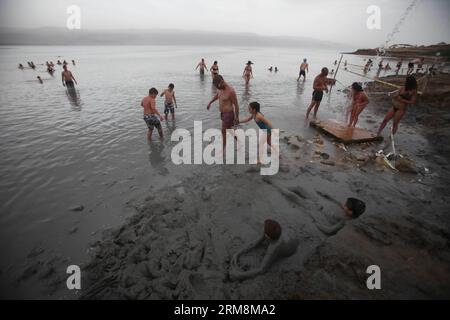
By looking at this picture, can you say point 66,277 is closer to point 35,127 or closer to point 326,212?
point 326,212

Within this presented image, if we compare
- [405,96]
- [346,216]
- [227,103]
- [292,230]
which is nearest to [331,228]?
[346,216]

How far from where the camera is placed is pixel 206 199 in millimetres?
5152

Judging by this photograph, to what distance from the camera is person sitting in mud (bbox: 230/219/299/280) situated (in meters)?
3.38

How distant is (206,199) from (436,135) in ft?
31.5

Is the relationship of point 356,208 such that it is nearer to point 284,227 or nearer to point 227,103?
point 284,227

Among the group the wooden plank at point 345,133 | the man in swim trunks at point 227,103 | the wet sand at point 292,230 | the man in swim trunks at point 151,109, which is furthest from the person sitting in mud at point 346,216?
the man in swim trunks at point 151,109

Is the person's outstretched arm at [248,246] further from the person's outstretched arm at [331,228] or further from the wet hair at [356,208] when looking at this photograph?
the wet hair at [356,208]

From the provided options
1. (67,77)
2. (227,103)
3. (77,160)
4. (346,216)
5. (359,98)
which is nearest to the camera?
(346,216)

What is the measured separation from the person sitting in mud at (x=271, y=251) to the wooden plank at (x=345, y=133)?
211 inches

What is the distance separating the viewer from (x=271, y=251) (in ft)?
11.4

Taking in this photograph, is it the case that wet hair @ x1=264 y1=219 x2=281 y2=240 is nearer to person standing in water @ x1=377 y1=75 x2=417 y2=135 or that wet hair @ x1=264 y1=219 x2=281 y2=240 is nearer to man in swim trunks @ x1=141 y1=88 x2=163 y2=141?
man in swim trunks @ x1=141 y1=88 x2=163 y2=141

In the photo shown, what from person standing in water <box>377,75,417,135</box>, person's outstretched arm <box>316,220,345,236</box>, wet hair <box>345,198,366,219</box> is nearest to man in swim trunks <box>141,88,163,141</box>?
person's outstretched arm <box>316,220,345,236</box>

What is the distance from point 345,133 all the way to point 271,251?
6.29 metres
